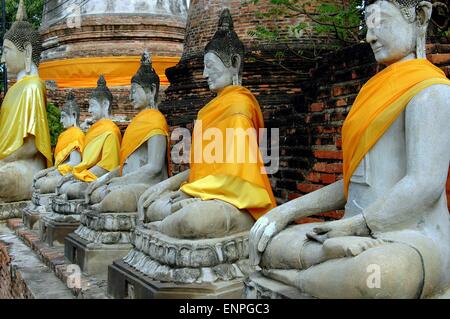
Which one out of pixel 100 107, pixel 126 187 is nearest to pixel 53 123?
pixel 100 107

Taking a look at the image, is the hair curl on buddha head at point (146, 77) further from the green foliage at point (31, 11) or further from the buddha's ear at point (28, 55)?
the green foliage at point (31, 11)

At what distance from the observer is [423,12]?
3082 mm

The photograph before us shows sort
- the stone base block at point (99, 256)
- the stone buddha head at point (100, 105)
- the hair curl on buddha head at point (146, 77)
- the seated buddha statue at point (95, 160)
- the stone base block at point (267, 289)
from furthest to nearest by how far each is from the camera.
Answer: the stone buddha head at point (100, 105) < the seated buddha statue at point (95, 160) < the hair curl on buddha head at point (146, 77) < the stone base block at point (99, 256) < the stone base block at point (267, 289)

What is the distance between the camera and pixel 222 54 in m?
4.59

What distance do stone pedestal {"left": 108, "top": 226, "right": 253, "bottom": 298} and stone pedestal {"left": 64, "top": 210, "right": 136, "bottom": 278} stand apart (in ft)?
3.90

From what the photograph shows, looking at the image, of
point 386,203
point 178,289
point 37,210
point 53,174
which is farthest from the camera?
point 53,174

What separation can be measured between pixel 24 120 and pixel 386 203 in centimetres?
677

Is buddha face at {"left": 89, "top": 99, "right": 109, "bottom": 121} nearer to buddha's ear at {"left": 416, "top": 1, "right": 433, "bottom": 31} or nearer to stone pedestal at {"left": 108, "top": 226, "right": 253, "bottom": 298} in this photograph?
stone pedestal at {"left": 108, "top": 226, "right": 253, "bottom": 298}

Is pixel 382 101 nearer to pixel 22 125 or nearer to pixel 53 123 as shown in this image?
pixel 22 125

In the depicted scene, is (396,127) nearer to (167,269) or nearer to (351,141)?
(351,141)

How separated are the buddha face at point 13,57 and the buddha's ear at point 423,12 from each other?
7.02 meters

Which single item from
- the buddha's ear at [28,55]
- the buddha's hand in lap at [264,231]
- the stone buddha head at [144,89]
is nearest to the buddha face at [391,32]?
the buddha's hand in lap at [264,231]

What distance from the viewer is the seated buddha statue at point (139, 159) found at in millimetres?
5422

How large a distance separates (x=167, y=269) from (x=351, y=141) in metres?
1.47
